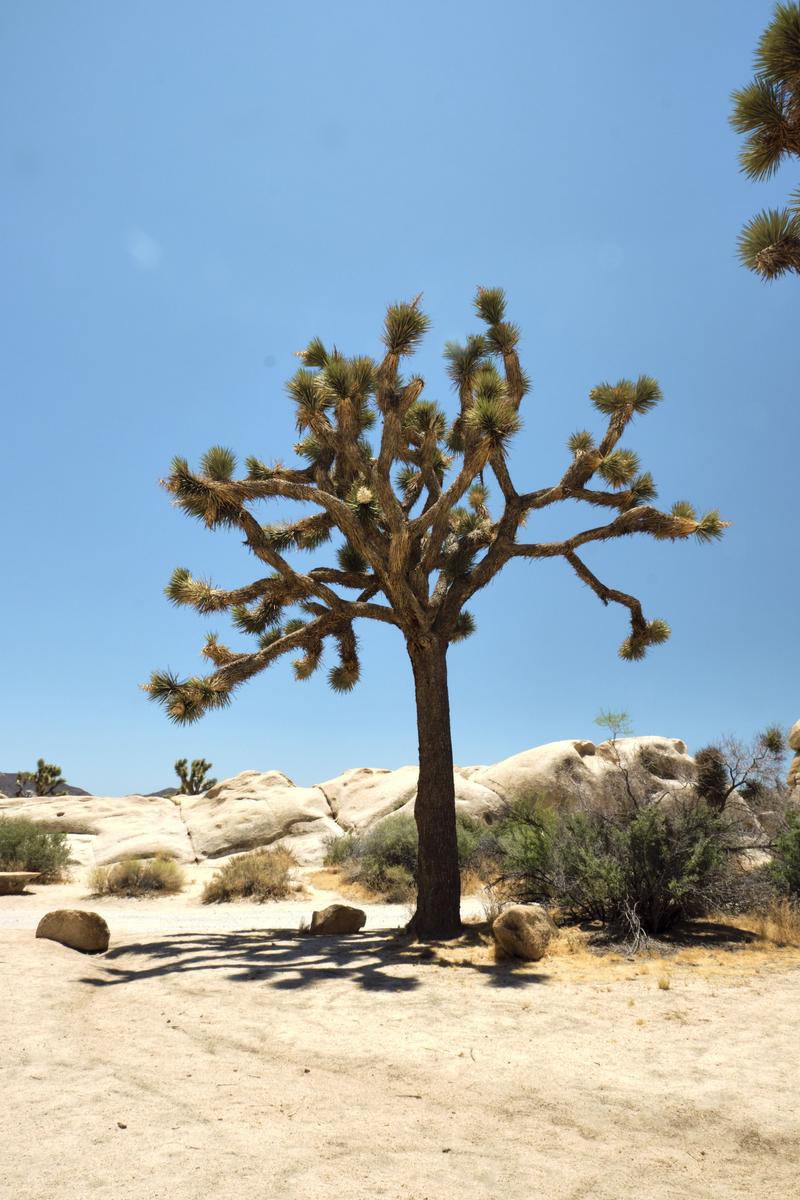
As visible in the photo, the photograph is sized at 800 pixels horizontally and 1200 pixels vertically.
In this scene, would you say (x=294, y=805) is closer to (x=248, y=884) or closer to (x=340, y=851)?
(x=340, y=851)

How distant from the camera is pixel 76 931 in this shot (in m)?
8.71

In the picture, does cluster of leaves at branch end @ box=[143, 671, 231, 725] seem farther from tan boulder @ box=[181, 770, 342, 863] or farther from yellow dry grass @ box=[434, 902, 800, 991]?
tan boulder @ box=[181, 770, 342, 863]

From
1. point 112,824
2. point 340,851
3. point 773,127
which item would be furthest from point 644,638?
point 112,824

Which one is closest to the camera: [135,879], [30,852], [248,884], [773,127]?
[773,127]

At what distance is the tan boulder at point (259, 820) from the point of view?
20672mm

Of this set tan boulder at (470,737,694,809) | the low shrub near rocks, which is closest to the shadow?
the low shrub near rocks

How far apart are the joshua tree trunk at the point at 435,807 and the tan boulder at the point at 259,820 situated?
1087 centimetres

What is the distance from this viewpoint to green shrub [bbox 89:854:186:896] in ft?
48.9

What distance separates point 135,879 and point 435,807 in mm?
8628

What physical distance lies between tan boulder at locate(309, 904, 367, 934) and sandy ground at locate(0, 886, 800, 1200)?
156 cm

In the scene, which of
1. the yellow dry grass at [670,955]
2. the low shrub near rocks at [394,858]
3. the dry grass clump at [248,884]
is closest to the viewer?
the yellow dry grass at [670,955]

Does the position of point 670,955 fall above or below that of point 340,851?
below

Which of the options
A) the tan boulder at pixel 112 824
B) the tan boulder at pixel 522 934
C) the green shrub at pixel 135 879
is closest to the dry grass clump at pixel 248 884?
the green shrub at pixel 135 879

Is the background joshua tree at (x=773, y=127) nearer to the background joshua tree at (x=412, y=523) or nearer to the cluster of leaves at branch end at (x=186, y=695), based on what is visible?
the background joshua tree at (x=412, y=523)
